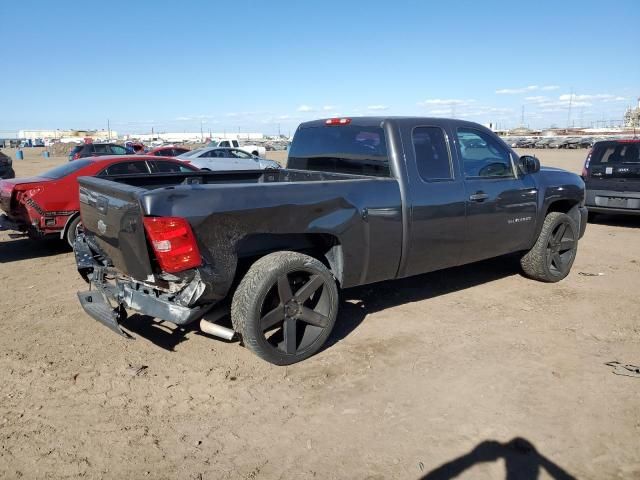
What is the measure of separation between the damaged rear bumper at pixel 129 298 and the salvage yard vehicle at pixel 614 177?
29.5 feet

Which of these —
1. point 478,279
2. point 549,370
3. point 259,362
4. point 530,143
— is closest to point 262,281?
point 259,362

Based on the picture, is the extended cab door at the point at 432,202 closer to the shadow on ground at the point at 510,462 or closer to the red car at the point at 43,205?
the shadow on ground at the point at 510,462

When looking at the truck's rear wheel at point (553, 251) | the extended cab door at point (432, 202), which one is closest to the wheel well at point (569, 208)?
the truck's rear wheel at point (553, 251)

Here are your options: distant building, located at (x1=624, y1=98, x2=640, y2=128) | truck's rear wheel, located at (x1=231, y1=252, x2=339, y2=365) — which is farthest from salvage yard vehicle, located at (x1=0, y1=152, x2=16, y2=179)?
distant building, located at (x1=624, y1=98, x2=640, y2=128)

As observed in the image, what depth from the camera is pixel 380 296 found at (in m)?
5.73

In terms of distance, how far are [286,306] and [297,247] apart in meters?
0.55

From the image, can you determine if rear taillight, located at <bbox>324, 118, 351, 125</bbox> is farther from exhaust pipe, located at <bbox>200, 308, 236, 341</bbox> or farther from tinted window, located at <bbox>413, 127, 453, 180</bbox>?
exhaust pipe, located at <bbox>200, 308, 236, 341</bbox>

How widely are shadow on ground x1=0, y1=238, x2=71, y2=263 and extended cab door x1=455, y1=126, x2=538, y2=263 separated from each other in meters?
6.11

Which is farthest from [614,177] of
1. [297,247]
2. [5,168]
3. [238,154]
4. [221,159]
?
[5,168]

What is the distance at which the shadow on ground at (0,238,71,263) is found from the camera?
25.0ft

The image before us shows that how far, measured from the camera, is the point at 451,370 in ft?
13.0

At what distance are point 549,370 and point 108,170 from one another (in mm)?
6932

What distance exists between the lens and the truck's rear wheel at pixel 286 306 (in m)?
3.69

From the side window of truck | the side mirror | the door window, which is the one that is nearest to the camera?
the side window of truck
